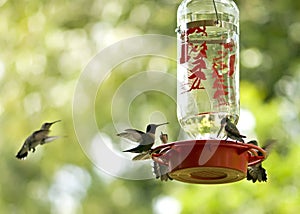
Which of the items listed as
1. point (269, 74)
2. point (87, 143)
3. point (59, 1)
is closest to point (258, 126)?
point (269, 74)

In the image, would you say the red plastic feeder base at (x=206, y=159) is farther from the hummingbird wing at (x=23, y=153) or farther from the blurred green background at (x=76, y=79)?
the blurred green background at (x=76, y=79)

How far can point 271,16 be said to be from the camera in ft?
21.8

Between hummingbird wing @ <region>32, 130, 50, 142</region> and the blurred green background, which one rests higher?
the blurred green background

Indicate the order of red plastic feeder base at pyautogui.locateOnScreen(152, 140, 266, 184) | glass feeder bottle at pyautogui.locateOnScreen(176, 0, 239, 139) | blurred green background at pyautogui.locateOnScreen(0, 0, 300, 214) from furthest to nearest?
blurred green background at pyautogui.locateOnScreen(0, 0, 300, 214), glass feeder bottle at pyautogui.locateOnScreen(176, 0, 239, 139), red plastic feeder base at pyautogui.locateOnScreen(152, 140, 266, 184)

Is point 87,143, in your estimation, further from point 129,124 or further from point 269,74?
point 269,74

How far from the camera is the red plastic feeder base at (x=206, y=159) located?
2736 millimetres

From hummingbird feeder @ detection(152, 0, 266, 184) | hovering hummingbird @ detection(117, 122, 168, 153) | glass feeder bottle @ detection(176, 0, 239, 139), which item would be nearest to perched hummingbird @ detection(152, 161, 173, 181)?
hummingbird feeder @ detection(152, 0, 266, 184)

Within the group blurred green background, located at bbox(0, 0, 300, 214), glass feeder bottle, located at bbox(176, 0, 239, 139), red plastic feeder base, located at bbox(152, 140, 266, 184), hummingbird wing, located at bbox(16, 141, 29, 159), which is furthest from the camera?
blurred green background, located at bbox(0, 0, 300, 214)

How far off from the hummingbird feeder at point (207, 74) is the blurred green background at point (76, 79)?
2.76m

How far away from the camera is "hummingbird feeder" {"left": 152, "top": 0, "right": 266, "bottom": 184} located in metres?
2.90

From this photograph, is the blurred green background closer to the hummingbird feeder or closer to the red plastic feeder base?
the hummingbird feeder

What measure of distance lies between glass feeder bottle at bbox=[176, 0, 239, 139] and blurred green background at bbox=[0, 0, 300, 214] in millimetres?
2760

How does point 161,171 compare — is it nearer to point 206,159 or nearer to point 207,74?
point 206,159

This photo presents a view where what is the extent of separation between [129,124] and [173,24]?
2.94 feet
